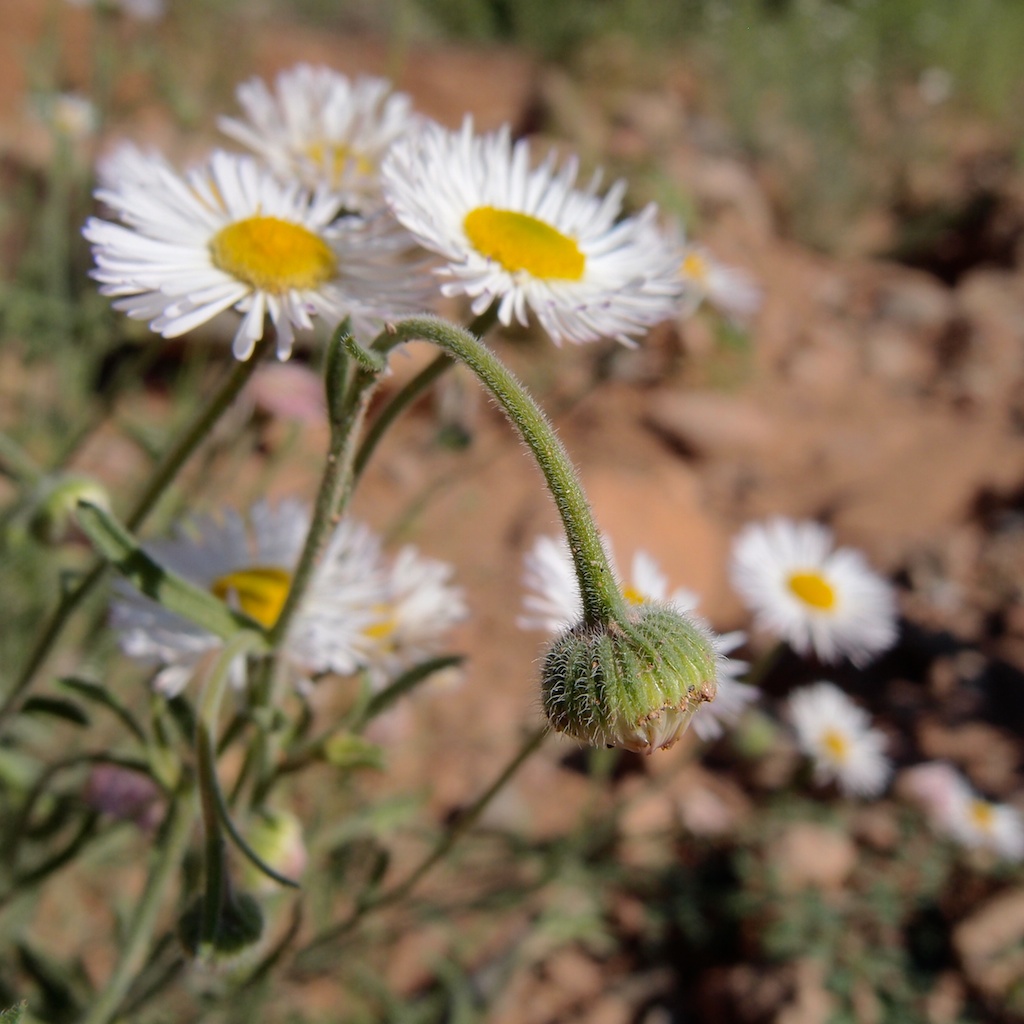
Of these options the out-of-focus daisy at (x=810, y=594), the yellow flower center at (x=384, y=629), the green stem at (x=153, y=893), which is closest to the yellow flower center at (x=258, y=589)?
the yellow flower center at (x=384, y=629)

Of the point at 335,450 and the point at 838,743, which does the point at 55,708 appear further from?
the point at 838,743

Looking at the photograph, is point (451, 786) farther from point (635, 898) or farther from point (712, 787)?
point (712, 787)

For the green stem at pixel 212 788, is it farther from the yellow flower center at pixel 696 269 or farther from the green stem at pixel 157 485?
the yellow flower center at pixel 696 269

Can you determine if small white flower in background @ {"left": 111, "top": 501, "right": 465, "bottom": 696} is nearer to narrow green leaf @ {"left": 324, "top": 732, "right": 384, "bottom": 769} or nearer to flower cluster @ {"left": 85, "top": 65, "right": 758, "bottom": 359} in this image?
narrow green leaf @ {"left": 324, "top": 732, "right": 384, "bottom": 769}

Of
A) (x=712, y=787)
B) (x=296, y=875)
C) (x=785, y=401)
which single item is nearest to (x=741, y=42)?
(x=785, y=401)

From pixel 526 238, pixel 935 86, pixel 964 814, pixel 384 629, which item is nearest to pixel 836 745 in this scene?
pixel 964 814

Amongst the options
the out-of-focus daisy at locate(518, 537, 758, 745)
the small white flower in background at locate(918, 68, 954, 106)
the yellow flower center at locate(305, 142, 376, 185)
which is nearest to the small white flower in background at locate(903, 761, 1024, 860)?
the out-of-focus daisy at locate(518, 537, 758, 745)
